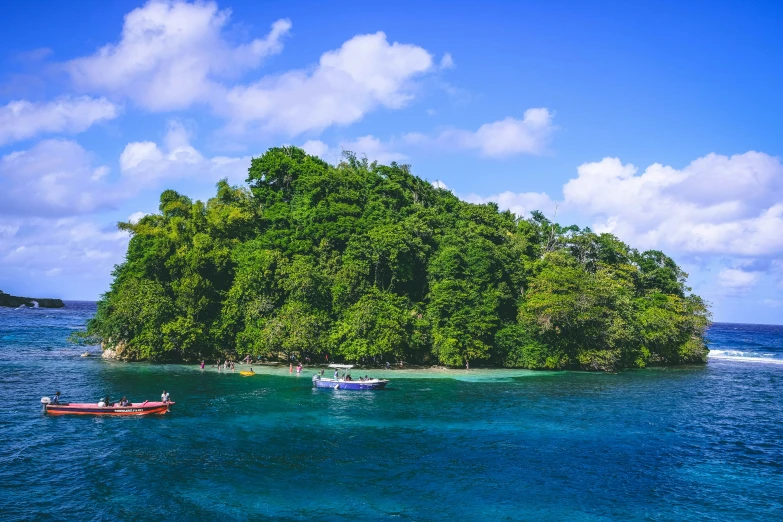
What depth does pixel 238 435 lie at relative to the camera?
38.1 m

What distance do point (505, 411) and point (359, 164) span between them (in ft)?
233

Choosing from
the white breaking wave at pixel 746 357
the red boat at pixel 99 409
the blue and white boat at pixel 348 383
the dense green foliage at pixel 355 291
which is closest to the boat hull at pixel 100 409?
the red boat at pixel 99 409

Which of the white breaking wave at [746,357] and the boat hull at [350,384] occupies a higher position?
the white breaking wave at [746,357]

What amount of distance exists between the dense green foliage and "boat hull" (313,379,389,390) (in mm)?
10099

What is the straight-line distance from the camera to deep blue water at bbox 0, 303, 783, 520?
27469 millimetres

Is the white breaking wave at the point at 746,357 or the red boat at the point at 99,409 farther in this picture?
the white breaking wave at the point at 746,357

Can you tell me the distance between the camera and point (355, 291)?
2785 inches

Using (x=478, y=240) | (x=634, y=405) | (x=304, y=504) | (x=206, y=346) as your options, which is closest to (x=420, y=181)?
(x=478, y=240)

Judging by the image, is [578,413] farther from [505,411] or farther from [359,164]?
[359,164]

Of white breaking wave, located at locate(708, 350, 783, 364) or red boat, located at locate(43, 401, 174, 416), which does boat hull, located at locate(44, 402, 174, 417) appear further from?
white breaking wave, located at locate(708, 350, 783, 364)

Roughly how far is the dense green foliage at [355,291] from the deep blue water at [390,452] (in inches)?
353

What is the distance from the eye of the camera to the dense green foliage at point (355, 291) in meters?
67.4

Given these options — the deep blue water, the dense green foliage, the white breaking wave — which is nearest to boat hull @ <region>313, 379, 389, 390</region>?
the deep blue water

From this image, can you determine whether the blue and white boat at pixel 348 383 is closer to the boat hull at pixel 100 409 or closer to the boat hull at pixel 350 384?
the boat hull at pixel 350 384
